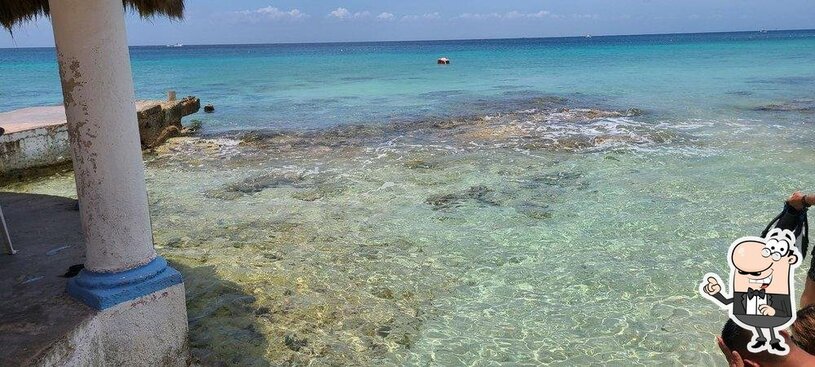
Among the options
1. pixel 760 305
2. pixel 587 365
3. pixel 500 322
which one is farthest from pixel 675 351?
pixel 760 305

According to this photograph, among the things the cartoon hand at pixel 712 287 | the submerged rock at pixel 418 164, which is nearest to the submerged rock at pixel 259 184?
the submerged rock at pixel 418 164

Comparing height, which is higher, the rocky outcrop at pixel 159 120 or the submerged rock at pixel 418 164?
the rocky outcrop at pixel 159 120

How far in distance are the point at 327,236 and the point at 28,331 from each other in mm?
4058

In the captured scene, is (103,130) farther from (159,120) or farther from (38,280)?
(159,120)

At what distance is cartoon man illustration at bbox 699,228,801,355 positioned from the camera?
1855 mm

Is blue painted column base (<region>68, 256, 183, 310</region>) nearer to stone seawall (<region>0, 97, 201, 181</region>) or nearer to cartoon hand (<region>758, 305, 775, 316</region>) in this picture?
cartoon hand (<region>758, 305, 775, 316</region>)

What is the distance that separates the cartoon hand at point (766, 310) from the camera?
189cm

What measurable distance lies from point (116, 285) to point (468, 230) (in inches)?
177

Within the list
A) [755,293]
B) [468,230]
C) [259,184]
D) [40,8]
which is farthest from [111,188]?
[259,184]

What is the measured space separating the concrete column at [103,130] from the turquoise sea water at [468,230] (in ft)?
4.66

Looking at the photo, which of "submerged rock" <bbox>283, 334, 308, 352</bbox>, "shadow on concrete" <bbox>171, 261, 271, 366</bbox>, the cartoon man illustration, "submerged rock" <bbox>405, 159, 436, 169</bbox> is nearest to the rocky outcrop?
"submerged rock" <bbox>405, 159, 436, 169</bbox>

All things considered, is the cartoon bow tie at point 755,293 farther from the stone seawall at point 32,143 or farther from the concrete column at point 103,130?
the stone seawall at point 32,143

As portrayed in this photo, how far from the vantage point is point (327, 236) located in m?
7.01

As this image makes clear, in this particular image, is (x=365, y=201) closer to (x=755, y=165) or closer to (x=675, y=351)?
(x=675, y=351)
